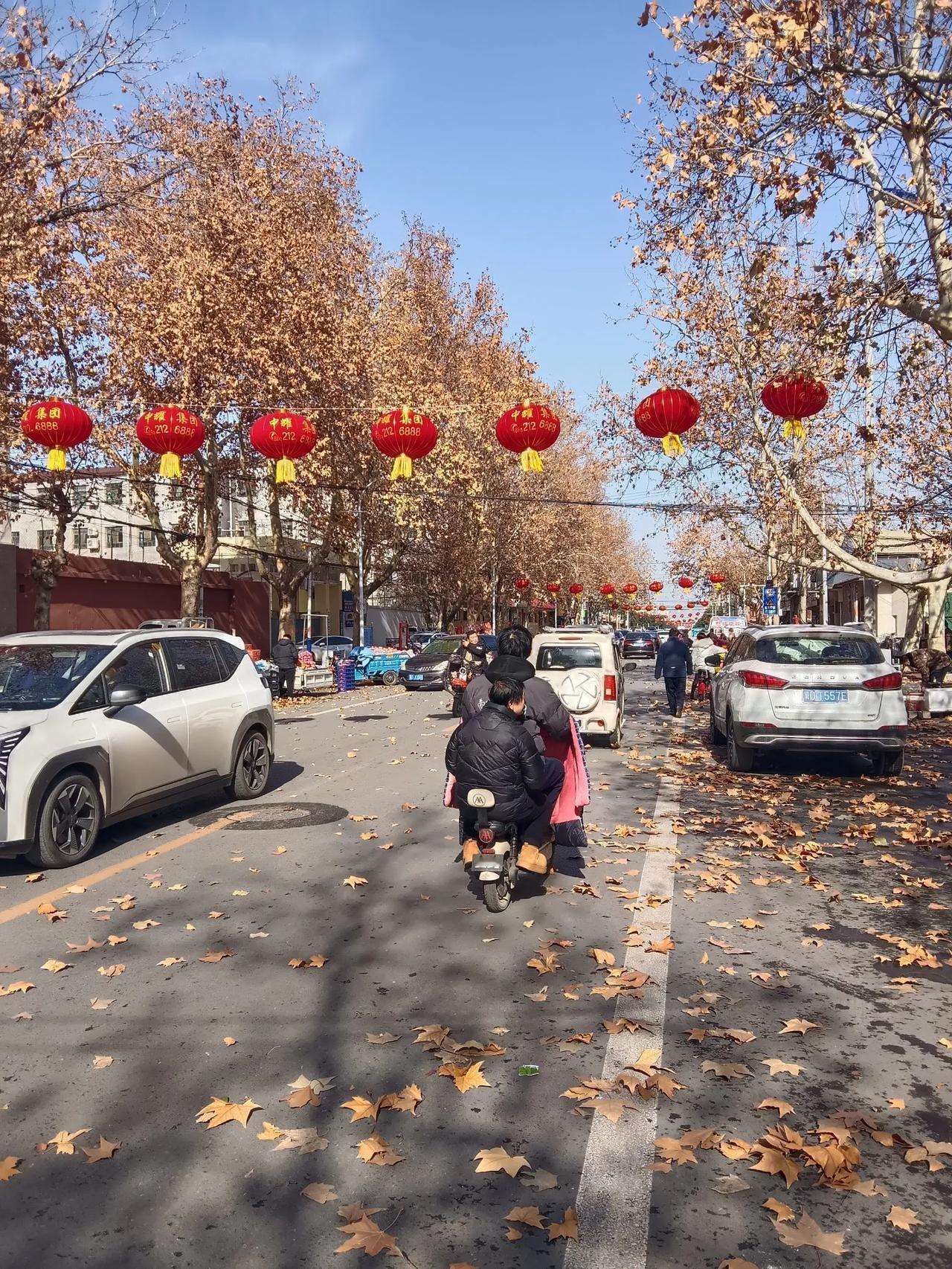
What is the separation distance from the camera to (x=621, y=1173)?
3.26 meters

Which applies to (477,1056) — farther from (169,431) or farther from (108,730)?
(169,431)

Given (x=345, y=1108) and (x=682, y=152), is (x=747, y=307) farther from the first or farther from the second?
(x=345, y=1108)

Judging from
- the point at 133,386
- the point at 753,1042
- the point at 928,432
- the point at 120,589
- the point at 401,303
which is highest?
the point at 401,303

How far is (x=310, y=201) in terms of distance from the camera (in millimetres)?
32781

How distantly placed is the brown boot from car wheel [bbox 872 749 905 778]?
22.9 ft

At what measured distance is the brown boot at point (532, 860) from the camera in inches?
252

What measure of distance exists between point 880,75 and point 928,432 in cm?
1676

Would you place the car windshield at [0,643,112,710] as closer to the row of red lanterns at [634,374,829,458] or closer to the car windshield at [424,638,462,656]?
the row of red lanterns at [634,374,829,458]

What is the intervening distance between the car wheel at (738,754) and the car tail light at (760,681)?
0.62 m

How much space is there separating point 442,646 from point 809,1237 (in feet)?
95.7

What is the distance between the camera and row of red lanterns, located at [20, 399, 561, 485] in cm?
1566

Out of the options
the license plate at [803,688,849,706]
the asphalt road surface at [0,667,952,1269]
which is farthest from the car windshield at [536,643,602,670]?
the asphalt road surface at [0,667,952,1269]

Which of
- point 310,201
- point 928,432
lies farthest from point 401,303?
point 928,432

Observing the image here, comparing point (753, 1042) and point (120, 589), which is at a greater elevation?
point (120, 589)
